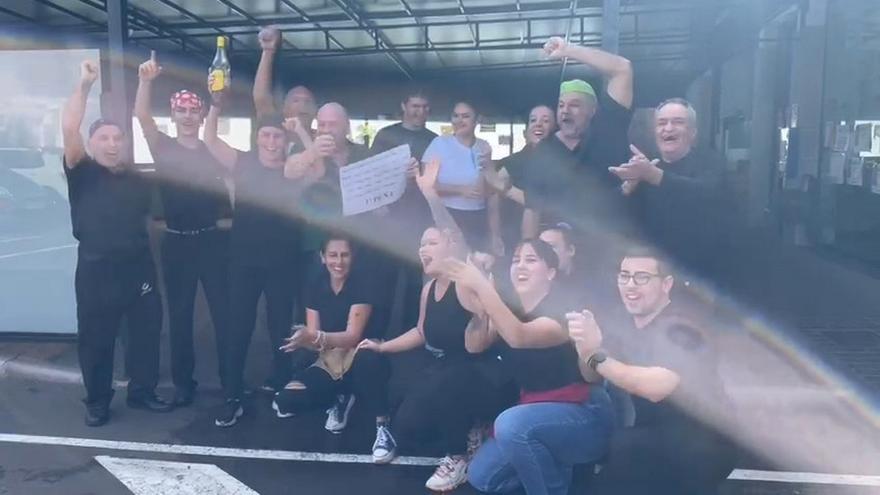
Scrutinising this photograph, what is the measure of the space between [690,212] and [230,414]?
9.38 feet

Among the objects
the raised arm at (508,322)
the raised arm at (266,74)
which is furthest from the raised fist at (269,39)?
the raised arm at (508,322)

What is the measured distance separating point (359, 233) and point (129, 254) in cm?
134

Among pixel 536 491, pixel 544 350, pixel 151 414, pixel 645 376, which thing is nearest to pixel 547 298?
pixel 544 350

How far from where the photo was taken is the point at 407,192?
480 cm

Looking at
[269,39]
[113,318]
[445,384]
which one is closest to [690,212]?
[445,384]

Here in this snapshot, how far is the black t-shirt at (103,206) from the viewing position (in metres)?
4.52

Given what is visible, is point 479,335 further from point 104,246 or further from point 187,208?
point 104,246

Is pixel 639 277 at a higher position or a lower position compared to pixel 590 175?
lower

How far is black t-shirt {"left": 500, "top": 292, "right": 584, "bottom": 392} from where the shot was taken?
137 inches

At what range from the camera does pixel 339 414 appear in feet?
15.4

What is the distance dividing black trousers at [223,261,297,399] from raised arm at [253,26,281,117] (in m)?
0.95

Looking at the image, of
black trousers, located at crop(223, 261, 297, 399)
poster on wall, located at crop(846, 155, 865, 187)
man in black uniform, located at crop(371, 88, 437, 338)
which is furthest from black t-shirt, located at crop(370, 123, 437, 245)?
poster on wall, located at crop(846, 155, 865, 187)

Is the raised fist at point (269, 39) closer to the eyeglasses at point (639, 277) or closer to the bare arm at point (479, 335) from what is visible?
the bare arm at point (479, 335)

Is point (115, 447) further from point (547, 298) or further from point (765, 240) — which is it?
point (765, 240)
